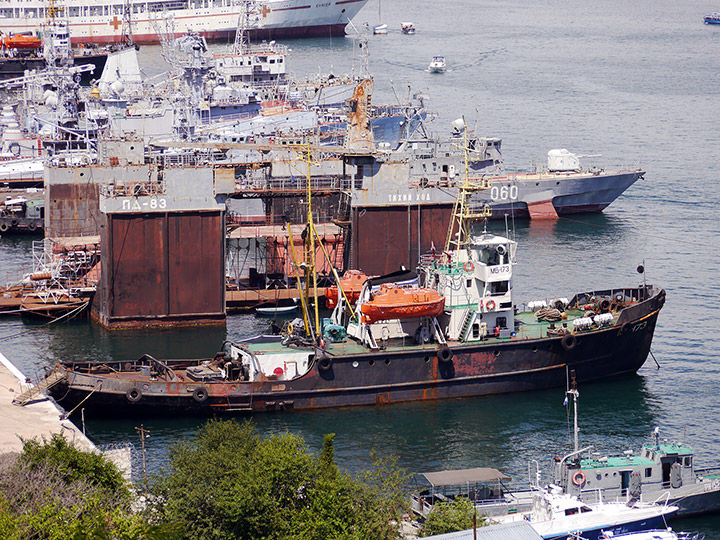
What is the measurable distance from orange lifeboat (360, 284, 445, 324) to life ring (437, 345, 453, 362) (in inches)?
51.5

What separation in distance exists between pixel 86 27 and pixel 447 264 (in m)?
122

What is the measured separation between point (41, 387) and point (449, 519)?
17998mm

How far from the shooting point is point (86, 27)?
15688cm

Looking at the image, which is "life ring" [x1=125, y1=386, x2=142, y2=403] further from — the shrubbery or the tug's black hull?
the shrubbery

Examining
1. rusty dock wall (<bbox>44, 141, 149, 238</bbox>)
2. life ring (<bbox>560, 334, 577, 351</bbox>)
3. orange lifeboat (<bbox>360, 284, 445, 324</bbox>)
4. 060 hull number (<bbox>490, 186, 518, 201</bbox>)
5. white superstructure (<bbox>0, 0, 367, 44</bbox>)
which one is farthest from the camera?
white superstructure (<bbox>0, 0, 367, 44</bbox>)

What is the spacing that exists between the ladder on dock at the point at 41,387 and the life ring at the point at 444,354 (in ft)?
44.3

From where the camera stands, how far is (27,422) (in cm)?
3909

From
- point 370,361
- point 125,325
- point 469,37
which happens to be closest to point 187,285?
point 125,325

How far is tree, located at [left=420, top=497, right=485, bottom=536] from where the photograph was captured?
29.7 meters

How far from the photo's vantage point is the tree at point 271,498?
2894 centimetres

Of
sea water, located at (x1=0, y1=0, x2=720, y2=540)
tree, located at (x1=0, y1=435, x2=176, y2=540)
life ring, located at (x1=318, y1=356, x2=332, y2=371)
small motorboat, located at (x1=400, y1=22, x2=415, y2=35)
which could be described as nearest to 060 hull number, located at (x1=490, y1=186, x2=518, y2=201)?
sea water, located at (x1=0, y1=0, x2=720, y2=540)

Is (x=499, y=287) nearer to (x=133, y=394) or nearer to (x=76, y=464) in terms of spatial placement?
(x=133, y=394)

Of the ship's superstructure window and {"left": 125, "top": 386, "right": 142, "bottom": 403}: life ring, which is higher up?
the ship's superstructure window

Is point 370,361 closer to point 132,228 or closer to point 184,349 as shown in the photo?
point 184,349
